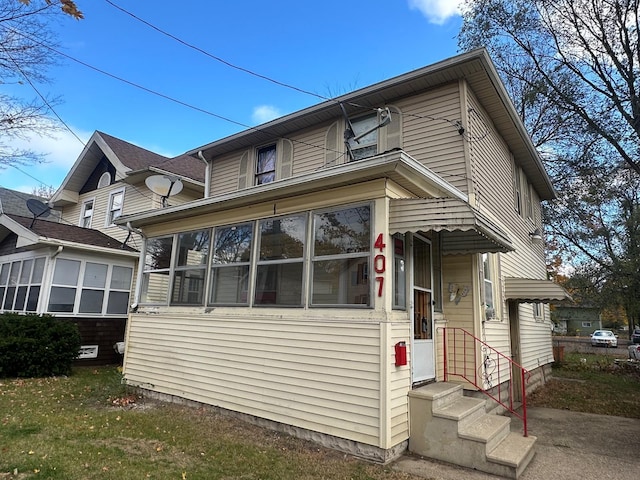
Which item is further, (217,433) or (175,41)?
(175,41)

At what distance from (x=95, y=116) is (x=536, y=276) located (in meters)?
14.9

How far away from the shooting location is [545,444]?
5.41 m

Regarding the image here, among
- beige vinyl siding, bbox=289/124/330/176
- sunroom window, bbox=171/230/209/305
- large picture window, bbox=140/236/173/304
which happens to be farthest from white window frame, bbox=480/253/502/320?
large picture window, bbox=140/236/173/304

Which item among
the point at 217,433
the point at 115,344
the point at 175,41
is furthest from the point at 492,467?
the point at 115,344

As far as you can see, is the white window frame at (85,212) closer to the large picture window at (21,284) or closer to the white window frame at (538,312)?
the large picture window at (21,284)

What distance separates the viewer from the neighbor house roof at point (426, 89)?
21.7 ft

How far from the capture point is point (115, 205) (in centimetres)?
1372

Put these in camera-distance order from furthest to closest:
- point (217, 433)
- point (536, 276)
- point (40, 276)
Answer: point (536, 276) < point (40, 276) < point (217, 433)

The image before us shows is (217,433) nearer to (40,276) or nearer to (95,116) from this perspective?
(40,276)

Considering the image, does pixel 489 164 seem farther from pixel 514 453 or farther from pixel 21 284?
pixel 21 284

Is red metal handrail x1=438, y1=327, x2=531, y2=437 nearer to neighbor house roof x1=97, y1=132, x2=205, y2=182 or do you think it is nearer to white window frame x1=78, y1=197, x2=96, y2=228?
neighbor house roof x1=97, y1=132, x2=205, y2=182

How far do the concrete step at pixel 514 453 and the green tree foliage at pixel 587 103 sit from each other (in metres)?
10.7

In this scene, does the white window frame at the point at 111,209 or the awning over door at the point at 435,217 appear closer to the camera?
the awning over door at the point at 435,217

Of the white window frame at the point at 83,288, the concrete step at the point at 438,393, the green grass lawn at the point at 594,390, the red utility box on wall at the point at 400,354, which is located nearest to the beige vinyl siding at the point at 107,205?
the white window frame at the point at 83,288
